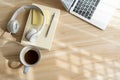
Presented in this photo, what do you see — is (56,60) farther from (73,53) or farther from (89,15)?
(89,15)

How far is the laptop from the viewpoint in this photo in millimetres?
894

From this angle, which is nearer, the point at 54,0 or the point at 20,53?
the point at 20,53

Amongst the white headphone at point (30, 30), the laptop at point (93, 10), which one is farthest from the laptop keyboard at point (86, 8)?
the white headphone at point (30, 30)

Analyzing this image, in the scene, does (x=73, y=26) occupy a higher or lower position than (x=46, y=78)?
higher

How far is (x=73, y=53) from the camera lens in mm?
854

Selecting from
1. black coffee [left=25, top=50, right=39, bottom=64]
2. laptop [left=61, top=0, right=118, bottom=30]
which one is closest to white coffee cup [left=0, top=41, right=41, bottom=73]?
black coffee [left=25, top=50, right=39, bottom=64]

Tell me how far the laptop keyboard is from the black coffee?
0.83 ft

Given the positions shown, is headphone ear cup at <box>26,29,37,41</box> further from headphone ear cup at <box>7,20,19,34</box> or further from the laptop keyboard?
the laptop keyboard

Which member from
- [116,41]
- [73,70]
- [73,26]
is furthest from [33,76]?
[116,41]

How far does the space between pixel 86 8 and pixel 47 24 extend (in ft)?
0.60

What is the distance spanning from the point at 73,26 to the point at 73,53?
0.12 metres

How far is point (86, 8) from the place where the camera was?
906mm

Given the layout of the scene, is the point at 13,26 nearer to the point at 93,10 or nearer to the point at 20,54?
the point at 20,54

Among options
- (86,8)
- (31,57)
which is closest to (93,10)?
(86,8)
